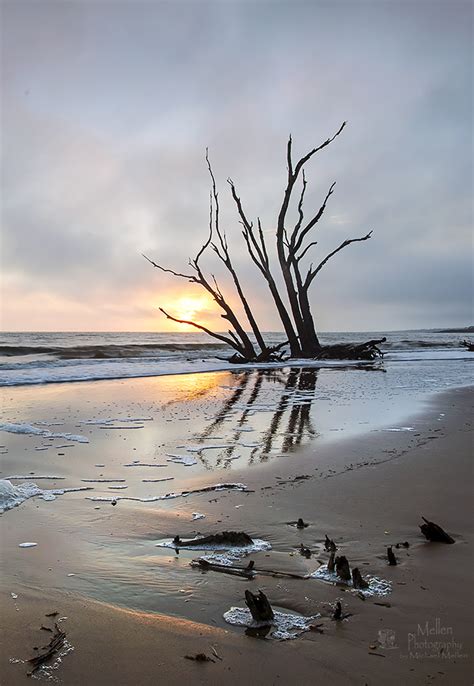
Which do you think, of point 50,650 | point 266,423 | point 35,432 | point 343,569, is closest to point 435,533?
point 343,569

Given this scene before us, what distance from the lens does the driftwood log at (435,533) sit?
8.21ft

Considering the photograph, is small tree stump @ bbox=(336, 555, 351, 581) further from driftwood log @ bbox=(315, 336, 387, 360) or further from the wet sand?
A: driftwood log @ bbox=(315, 336, 387, 360)

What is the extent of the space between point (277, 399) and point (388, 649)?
22.2ft

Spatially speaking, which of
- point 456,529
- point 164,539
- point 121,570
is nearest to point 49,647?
point 121,570

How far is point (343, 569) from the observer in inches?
82.3

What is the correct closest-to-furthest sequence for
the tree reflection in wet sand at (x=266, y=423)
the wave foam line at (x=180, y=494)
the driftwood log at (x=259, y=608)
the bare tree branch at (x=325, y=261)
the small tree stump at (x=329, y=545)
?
the driftwood log at (x=259, y=608)
the small tree stump at (x=329, y=545)
the wave foam line at (x=180, y=494)
the tree reflection in wet sand at (x=266, y=423)
the bare tree branch at (x=325, y=261)

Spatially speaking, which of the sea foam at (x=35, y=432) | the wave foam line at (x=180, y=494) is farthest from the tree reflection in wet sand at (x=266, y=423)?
the sea foam at (x=35, y=432)

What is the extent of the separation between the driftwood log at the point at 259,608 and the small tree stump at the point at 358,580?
0.41 metres

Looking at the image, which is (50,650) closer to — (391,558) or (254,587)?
(254,587)

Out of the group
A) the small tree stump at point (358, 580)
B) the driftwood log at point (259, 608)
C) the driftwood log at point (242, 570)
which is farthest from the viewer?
the driftwood log at point (242, 570)

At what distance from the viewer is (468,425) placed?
5.75 metres

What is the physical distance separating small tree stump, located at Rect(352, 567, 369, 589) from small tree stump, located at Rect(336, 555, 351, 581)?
3 cm

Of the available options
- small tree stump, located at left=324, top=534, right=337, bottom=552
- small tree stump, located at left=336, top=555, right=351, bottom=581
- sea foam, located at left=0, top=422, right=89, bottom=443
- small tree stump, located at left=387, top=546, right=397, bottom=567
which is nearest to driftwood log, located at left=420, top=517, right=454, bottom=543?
small tree stump, located at left=387, top=546, right=397, bottom=567

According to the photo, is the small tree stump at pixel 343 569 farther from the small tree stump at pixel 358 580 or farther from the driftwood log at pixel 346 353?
the driftwood log at pixel 346 353
